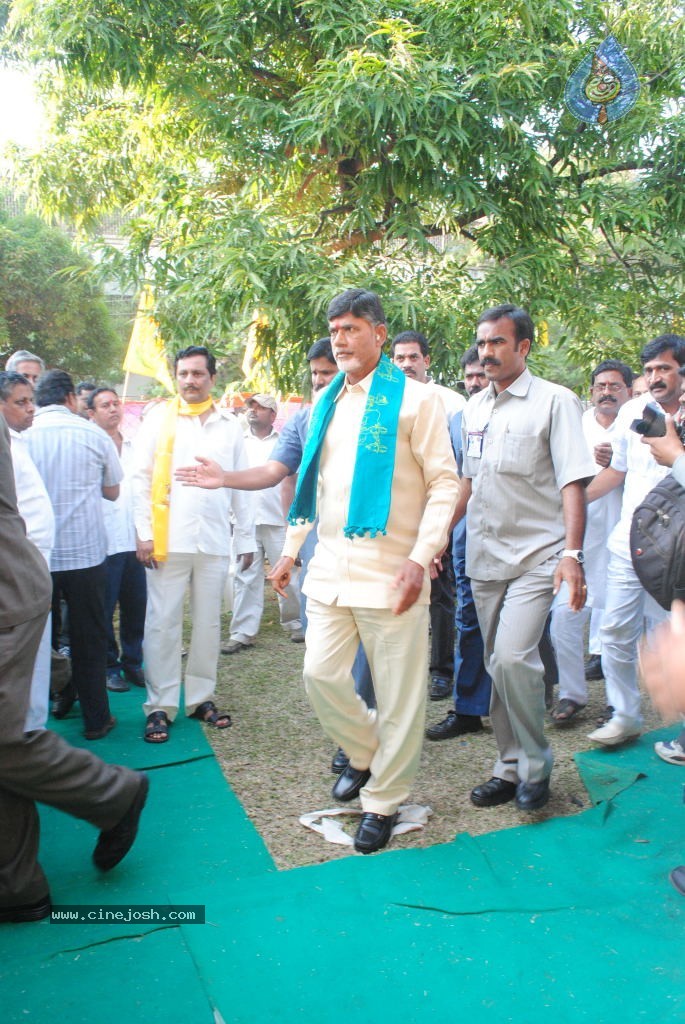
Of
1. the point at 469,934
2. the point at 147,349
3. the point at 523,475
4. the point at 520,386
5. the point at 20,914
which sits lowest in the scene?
the point at 20,914

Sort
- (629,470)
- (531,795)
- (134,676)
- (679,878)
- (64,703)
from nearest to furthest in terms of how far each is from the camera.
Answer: (679,878)
(531,795)
(629,470)
(64,703)
(134,676)

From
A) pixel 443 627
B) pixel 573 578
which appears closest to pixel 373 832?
pixel 573 578

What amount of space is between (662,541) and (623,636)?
1.74 m

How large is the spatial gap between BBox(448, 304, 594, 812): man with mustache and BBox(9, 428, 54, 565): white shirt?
68.7 inches

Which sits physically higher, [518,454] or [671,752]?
[518,454]

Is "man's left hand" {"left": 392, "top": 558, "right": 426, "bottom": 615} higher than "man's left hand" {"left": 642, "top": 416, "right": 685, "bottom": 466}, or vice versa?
"man's left hand" {"left": 642, "top": 416, "right": 685, "bottom": 466}

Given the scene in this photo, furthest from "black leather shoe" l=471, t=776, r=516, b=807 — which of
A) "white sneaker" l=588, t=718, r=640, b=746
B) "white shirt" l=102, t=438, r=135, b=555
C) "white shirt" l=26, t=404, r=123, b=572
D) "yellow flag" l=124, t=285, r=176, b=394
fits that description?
"yellow flag" l=124, t=285, r=176, b=394

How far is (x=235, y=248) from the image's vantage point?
7773mm

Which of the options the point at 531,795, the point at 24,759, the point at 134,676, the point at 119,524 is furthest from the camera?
the point at 134,676

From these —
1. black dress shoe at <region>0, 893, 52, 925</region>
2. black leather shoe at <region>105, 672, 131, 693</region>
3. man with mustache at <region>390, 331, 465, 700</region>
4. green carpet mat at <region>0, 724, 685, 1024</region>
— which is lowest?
black leather shoe at <region>105, 672, 131, 693</region>

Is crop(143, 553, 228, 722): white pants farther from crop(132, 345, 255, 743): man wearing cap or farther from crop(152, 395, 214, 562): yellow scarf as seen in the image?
crop(152, 395, 214, 562): yellow scarf

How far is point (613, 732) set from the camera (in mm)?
4266

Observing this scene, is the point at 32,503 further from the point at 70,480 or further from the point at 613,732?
the point at 613,732

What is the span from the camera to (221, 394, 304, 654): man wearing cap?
642 centimetres
